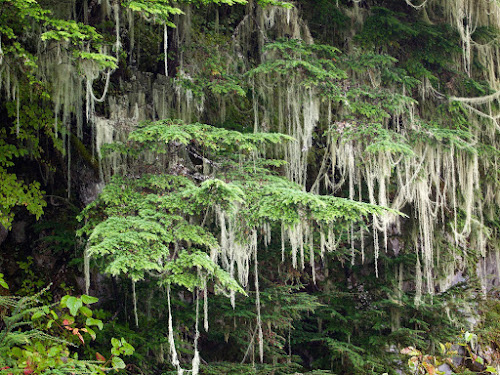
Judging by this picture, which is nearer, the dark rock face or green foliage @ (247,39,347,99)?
green foliage @ (247,39,347,99)

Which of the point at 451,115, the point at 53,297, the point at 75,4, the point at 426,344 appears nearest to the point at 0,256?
the point at 53,297

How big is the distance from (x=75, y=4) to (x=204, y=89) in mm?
2356

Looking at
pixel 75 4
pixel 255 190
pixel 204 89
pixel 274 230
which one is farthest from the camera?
pixel 274 230

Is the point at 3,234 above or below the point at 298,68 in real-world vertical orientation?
below

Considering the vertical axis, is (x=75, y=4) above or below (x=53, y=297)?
above

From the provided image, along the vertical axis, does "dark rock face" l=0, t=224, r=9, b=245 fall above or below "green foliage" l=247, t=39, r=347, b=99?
below

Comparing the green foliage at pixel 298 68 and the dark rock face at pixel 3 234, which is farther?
the dark rock face at pixel 3 234

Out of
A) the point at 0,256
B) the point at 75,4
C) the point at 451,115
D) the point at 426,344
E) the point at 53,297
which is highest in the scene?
the point at 75,4

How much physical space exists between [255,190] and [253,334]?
106 inches

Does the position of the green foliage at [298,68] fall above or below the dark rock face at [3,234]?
above

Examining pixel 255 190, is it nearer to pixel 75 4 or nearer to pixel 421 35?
pixel 75 4

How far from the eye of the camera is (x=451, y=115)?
1003 cm

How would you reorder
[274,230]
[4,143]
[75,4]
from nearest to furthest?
[4,143] → [75,4] → [274,230]

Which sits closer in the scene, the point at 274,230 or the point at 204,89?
the point at 204,89
